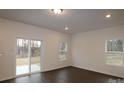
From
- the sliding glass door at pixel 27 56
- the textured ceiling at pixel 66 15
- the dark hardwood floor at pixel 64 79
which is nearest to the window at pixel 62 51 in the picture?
the sliding glass door at pixel 27 56

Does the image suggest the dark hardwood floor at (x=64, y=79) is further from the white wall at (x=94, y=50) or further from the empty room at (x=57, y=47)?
the white wall at (x=94, y=50)

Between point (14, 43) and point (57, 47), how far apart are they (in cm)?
251

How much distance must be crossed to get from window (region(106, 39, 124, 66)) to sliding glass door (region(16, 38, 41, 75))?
363cm

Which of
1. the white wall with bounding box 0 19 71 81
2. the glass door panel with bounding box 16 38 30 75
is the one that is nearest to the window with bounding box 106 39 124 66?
the white wall with bounding box 0 19 71 81

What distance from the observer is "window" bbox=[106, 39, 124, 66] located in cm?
411

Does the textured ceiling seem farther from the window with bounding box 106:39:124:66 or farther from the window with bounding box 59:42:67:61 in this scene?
the window with bounding box 59:42:67:61

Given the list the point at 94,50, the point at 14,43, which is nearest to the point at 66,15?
the point at 14,43

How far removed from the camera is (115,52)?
14.2ft

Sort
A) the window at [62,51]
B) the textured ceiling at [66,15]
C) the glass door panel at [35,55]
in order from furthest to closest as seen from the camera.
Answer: the window at [62,51]
the glass door panel at [35,55]
the textured ceiling at [66,15]

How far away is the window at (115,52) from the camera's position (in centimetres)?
411

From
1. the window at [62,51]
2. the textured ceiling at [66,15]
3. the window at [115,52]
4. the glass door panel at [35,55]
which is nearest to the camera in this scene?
the textured ceiling at [66,15]
